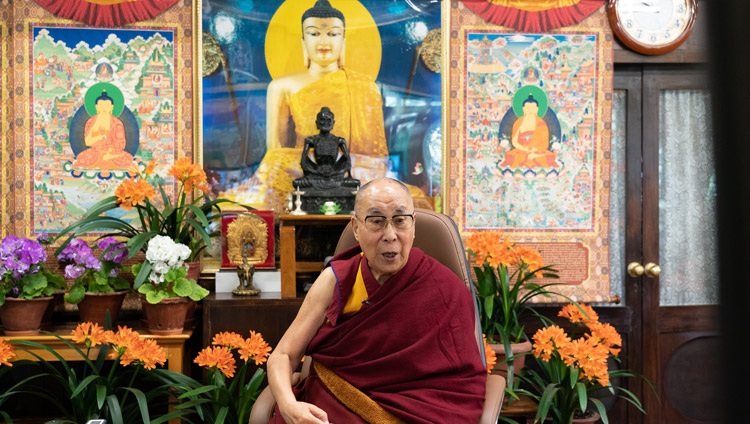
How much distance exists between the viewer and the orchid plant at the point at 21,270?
10.0 feet

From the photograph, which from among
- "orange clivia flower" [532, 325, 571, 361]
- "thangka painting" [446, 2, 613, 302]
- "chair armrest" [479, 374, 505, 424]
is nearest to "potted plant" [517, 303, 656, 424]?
"orange clivia flower" [532, 325, 571, 361]

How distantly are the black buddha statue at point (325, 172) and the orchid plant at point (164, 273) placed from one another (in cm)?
70

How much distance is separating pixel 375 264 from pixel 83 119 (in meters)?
2.04

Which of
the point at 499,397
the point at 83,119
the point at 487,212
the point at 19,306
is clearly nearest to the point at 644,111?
the point at 487,212

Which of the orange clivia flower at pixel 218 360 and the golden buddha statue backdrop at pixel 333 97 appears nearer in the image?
the orange clivia flower at pixel 218 360

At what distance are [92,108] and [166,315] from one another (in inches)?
47.7

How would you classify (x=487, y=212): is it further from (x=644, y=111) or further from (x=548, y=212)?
(x=644, y=111)

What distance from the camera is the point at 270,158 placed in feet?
12.2

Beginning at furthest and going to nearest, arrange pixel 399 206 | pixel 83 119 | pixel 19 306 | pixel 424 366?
pixel 83 119, pixel 19 306, pixel 399 206, pixel 424 366

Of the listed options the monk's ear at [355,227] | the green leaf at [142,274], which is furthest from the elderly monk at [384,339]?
the green leaf at [142,274]

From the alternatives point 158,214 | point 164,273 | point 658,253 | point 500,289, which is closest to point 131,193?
point 158,214

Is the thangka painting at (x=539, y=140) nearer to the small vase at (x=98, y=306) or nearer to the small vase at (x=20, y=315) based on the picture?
the small vase at (x=98, y=306)

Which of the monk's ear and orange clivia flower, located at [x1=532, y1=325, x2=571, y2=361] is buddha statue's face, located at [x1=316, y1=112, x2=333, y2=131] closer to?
the monk's ear

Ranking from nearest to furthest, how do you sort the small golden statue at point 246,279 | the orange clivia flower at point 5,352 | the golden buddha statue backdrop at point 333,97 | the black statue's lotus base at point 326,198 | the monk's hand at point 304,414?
1. the monk's hand at point 304,414
2. the orange clivia flower at point 5,352
3. the small golden statue at point 246,279
4. the black statue's lotus base at point 326,198
5. the golden buddha statue backdrop at point 333,97
